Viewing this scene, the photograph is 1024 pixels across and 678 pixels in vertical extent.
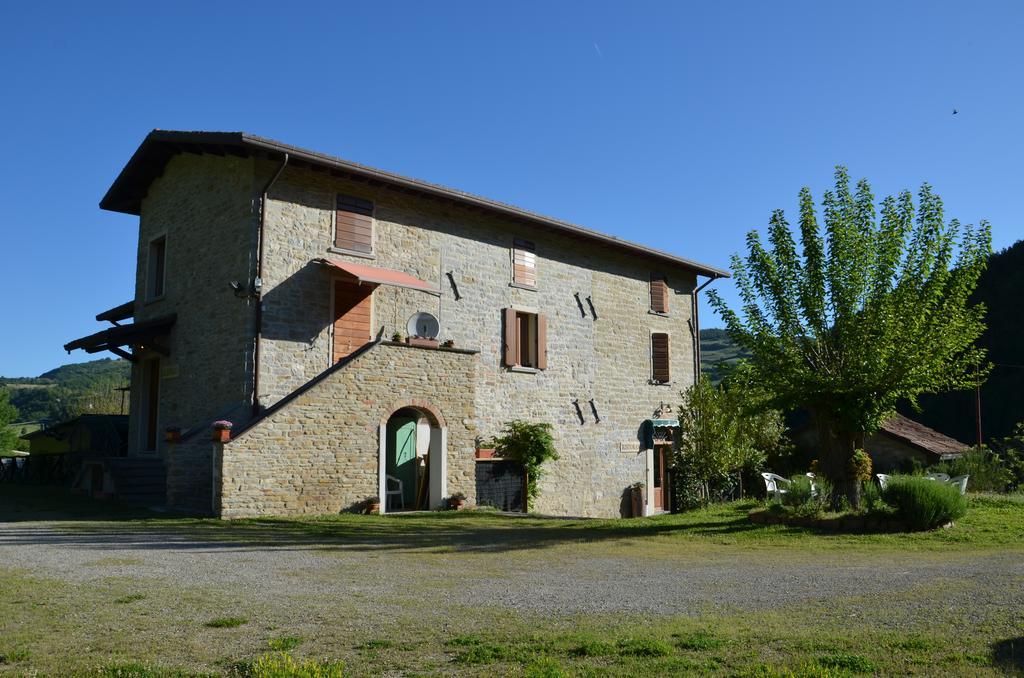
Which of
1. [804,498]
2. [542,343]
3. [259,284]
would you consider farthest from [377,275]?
[804,498]

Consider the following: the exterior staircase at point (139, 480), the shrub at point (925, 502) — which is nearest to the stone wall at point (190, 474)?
the exterior staircase at point (139, 480)

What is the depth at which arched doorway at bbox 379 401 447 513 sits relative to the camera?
1357 centimetres

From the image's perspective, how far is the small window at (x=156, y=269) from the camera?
54.5 ft

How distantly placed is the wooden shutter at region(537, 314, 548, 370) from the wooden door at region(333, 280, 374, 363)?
14.4 ft

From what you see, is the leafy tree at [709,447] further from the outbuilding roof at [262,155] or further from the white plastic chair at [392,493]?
the white plastic chair at [392,493]

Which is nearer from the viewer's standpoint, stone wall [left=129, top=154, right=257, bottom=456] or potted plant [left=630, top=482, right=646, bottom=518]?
stone wall [left=129, top=154, right=257, bottom=456]

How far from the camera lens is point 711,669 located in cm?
399

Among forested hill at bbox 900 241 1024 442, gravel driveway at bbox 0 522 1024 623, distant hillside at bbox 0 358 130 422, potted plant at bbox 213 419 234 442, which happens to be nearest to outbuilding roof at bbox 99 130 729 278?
potted plant at bbox 213 419 234 442

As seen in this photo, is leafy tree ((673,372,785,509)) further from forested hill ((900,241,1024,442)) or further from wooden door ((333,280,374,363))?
forested hill ((900,241,1024,442))

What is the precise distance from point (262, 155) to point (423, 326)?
401 centimetres

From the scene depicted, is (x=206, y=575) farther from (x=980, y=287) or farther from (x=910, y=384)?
(x=980, y=287)

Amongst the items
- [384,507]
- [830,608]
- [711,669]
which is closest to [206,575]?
[711,669]

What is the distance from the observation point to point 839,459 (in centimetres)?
1210

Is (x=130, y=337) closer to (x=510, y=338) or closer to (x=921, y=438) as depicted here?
(x=510, y=338)
